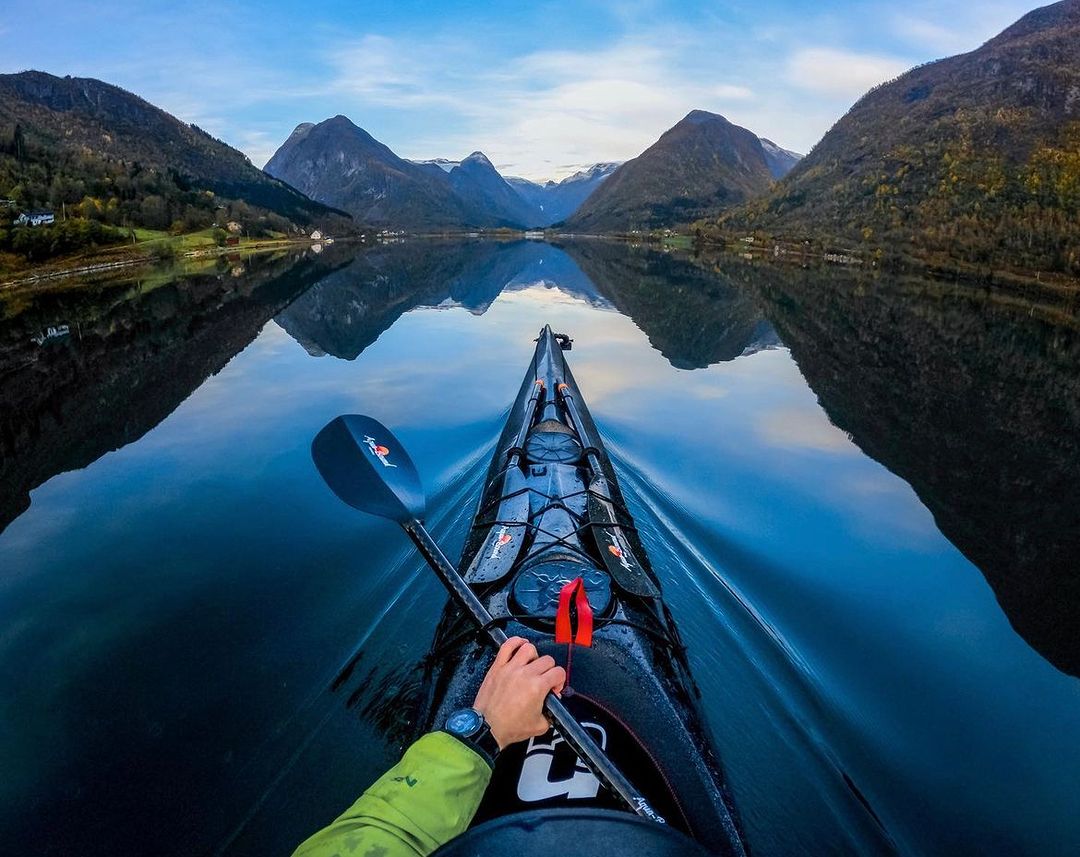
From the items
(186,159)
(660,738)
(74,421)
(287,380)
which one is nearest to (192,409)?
(74,421)

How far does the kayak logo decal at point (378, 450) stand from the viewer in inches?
162

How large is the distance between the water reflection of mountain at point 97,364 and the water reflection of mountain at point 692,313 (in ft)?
48.9

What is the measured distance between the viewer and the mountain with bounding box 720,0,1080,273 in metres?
64.6

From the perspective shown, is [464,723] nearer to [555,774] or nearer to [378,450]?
[555,774]

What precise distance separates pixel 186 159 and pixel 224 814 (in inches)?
8530

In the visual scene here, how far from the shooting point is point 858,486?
33.3 feet

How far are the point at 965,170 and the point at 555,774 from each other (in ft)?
366

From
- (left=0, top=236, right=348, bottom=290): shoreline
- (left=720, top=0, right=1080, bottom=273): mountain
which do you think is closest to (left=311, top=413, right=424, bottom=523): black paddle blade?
(left=0, top=236, right=348, bottom=290): shoreline

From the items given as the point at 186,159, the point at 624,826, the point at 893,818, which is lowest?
the point at 893,818

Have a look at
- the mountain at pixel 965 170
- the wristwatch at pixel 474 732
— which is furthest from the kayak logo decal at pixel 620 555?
the mountain at pixel 965 170

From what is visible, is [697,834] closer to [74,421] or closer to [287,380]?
[74,421]

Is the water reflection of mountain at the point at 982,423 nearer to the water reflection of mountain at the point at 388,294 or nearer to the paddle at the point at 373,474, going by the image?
the paddle at the point at 373,474

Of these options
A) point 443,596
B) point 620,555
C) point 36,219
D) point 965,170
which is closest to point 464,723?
point 620,555

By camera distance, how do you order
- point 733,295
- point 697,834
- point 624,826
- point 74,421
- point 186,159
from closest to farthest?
1. point 624,826
2. point 697,834
3. point 74,421
4. point 733,295
5. point 186,159
